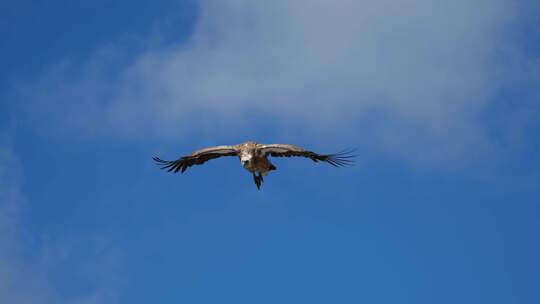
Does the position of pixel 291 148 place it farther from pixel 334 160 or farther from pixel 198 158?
pixel 198 158

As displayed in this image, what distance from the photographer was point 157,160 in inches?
1534

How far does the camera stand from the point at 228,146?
37812 millimetres

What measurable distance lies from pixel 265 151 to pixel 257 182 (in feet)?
4.95

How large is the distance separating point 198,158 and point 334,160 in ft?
21.8

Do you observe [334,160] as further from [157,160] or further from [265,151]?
[157,160]

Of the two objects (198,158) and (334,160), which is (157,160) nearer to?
(198,158)

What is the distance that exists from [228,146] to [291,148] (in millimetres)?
3002

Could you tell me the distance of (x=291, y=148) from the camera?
37.6 m

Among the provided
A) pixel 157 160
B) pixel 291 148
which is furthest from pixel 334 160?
pixel 157 160

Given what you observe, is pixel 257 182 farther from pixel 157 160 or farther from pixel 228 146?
pixel 157 160

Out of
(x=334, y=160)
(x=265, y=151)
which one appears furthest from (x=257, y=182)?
(x=334, y=160)

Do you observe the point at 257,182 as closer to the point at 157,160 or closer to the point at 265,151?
Result: the point at 265,151

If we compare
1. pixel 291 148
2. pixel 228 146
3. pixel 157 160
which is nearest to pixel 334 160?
pixel 291 148

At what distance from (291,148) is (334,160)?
83.0 inches
